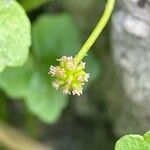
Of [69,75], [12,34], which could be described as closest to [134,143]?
[69,75]

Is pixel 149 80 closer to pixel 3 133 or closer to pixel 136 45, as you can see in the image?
pixel 136 45

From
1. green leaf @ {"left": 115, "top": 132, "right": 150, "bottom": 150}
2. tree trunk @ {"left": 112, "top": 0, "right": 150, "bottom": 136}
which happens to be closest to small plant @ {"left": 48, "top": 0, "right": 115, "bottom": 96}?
green leaf @ {"left": 115, "top": 132, "right": 150, "bottom": 150}

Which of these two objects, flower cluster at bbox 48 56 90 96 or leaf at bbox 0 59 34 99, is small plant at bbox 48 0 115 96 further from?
leaf at bbox 0 59 34 99

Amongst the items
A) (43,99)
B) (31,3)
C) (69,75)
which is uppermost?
(69,75)

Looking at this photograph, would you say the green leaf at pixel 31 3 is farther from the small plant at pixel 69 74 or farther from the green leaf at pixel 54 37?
the small plant at pixel 69 74

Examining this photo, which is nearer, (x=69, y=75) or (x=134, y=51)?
(x=69, y=75)

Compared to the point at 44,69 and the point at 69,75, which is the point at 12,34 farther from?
the point at 44,69
